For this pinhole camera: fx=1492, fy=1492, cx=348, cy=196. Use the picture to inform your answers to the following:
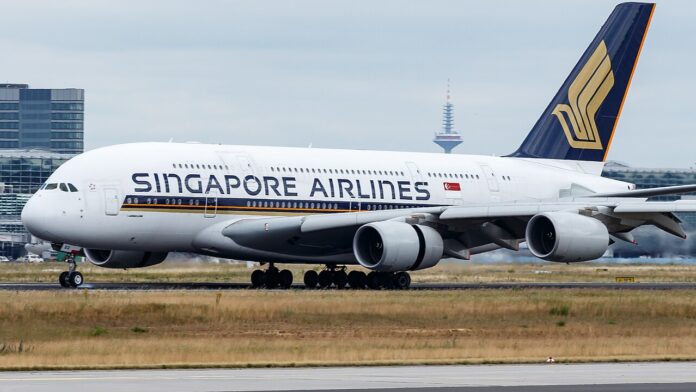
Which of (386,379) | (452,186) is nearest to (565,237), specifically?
(452,186)

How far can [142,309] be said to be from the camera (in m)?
35.1

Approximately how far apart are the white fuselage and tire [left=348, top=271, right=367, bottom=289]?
2.24 metres

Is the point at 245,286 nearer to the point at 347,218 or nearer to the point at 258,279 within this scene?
the point at 258,279

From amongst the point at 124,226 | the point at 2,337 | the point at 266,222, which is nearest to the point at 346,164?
the point at 266,222

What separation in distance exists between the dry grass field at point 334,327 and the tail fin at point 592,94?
13163mm

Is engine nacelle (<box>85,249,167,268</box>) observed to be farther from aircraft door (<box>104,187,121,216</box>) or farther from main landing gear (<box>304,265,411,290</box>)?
main landing gear (<box>304,265,411,290</box>)

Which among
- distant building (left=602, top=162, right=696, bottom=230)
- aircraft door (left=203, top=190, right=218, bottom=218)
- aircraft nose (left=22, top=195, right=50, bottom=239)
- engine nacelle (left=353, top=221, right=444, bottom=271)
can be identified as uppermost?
distant building (left=602, top=162, right=696, bottom=230)

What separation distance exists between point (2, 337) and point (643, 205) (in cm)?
2198

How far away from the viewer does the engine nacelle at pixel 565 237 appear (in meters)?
44.5

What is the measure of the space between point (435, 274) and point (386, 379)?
121ft

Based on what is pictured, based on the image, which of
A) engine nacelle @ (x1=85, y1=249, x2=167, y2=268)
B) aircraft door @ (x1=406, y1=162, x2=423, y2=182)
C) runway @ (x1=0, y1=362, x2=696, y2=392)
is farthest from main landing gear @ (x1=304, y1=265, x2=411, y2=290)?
runway @ (x1=0, y1=362, x2=696, y2=392)

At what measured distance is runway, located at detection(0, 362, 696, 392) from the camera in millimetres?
21188

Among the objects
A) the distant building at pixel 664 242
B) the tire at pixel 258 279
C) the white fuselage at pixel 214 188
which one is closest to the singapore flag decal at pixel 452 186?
the white fuselage at pixel 214 188

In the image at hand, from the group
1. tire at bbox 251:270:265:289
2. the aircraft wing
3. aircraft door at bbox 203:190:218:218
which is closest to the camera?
the aircraft wing
